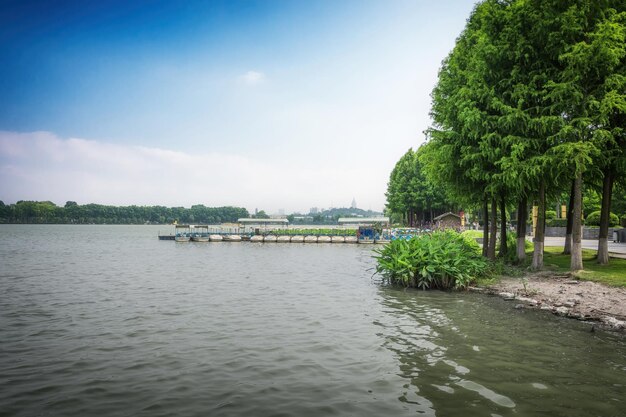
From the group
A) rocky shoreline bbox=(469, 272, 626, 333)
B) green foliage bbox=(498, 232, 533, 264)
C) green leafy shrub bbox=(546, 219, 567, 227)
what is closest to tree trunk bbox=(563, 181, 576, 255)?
green foliage bbox=(498, 232, 533, 264)

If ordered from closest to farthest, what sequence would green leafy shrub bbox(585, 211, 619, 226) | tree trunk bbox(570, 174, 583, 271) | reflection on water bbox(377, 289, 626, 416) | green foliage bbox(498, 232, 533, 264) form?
reflection on water bbox(377, 289, 626, 416) < tree trunk bbox(570, 174, 583, 271) < green foliage bbox(498, 232, 533, 264) < green leafy shrub bbox(585, 211, 619, 226)

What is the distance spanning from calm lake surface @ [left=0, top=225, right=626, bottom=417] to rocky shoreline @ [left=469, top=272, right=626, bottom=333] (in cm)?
76

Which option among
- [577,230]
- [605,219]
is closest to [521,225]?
[605,219]

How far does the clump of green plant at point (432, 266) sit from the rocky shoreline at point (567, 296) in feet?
3.37

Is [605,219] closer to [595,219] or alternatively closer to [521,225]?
[521,225]

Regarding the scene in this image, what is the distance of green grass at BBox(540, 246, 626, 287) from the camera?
1816cm

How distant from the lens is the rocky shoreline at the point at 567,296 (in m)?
13.6

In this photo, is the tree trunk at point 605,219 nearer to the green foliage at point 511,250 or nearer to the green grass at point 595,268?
the green grass at point 595,268

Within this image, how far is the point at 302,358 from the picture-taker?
10414mm

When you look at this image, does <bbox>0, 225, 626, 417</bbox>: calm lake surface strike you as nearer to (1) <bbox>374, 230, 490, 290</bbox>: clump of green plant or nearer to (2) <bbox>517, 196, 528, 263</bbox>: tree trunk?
(1) <bbox>374, 230, 490, 290</bbox>: clump of green plant

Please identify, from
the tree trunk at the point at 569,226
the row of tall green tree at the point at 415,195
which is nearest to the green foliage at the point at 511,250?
the tree trunk at the point at 569,226

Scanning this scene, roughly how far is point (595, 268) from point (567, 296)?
244 inches

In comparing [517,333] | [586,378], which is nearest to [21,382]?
[586,378]

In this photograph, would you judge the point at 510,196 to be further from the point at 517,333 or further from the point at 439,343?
the point at 439,343
